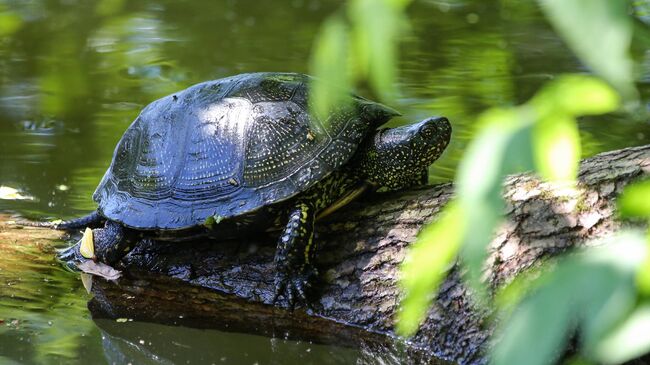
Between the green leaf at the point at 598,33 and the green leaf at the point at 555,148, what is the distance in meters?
0.06

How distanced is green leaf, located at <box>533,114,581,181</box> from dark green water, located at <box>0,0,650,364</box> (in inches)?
101

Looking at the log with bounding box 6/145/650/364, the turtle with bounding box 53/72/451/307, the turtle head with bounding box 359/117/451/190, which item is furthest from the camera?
the turtle head with bounding box 359/117/451/190

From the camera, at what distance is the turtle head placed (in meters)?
4.39

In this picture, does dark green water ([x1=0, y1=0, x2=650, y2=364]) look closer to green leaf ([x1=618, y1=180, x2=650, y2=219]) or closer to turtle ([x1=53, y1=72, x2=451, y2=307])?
turtle ([x1=53, y1=72, x2=451, y2=307])

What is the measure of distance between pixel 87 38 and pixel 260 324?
7.86 metres

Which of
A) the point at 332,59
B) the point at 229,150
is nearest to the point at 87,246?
the point at 229,150

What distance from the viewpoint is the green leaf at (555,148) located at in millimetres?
652

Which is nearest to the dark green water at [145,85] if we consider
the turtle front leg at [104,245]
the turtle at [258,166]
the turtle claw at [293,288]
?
the turtle front leg at [104,245]

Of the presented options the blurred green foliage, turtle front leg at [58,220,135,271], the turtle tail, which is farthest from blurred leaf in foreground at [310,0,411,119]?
the turtle tail

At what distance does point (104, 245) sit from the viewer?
475cm

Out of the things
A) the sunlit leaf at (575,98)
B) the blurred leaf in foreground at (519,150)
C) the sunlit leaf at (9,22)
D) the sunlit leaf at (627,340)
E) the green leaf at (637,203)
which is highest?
the sunlit leaf at (575,98)

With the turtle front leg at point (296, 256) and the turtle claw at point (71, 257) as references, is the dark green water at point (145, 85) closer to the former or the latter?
the turtle claw at point (71, 257)

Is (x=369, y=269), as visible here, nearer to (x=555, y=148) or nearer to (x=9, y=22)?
(x=555, y=148)

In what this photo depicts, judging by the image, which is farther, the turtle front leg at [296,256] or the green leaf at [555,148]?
the turtle front leg at [296,256]
